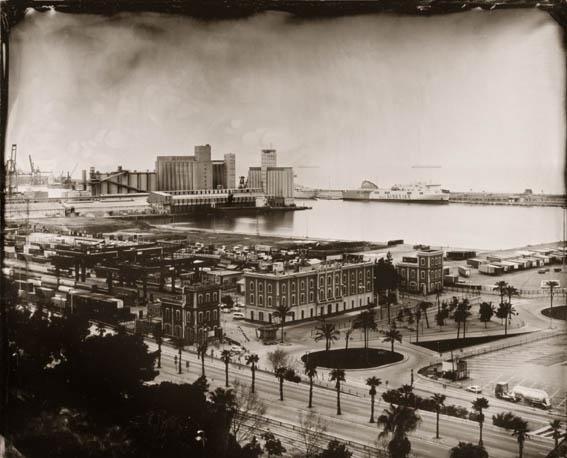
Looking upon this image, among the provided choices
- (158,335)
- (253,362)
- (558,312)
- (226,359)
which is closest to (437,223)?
(558,312)

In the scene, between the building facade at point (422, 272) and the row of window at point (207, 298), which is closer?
the building facade at point (422, 272)

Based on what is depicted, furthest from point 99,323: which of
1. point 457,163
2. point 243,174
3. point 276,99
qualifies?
point 457,163

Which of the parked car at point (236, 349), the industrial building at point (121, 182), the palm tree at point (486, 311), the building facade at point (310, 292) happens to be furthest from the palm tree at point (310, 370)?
the industrial building at point (121, 182)

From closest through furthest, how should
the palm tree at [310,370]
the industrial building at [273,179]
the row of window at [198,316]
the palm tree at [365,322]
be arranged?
the palm tree at [310,370], the palm tree at [365,322], the row of window at [198,316], the industrial building at [273,179]

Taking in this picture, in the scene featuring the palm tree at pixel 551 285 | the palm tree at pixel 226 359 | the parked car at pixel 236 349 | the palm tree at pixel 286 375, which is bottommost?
the palm tree at pixel 286 375

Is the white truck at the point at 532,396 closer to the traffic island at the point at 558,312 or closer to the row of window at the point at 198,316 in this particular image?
the traffic island at the point at 558,312

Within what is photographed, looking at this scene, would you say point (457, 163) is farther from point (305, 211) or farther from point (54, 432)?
point (54, 432)

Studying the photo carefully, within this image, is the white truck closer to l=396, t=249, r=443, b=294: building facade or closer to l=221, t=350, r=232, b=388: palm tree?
l=396, t=249, r=443, b=294: building facade
